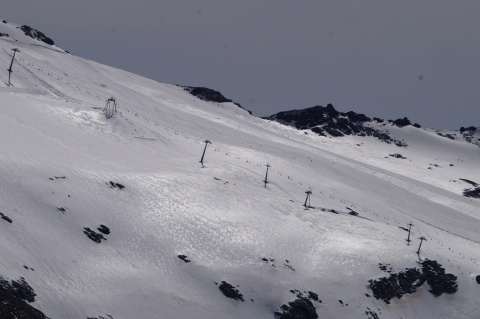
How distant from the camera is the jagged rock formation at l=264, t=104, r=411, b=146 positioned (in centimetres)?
12319

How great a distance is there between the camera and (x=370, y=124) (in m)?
136

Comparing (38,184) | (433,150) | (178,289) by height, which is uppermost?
(433,150)

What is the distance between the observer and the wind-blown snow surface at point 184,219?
128 feet

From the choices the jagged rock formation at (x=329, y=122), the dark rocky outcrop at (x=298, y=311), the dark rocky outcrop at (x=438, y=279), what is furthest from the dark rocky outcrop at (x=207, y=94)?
the dark rocky outcrop at (x=298, y=311)

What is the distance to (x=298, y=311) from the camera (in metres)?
42.6

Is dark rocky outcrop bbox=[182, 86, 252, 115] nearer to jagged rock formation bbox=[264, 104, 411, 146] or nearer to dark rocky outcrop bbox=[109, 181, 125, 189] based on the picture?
jagged rock formation bbox=[264, 104, 411, 146]

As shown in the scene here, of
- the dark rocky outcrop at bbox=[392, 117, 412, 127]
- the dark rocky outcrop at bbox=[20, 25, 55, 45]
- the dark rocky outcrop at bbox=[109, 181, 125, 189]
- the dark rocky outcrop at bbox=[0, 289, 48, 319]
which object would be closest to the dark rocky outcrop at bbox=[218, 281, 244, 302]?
the dark rocky outcrop at bbox=[109, 181, 125, 189]

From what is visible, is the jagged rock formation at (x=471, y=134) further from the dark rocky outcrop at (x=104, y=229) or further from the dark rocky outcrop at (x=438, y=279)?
the dark rocky outcrop at (x=104, y=229)

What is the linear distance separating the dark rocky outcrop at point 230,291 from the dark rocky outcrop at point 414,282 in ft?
32.8

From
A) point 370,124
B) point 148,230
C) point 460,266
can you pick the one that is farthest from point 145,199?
point 370,124

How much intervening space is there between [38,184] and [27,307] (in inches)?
587

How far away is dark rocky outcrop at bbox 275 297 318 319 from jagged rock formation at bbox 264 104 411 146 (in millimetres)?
77505

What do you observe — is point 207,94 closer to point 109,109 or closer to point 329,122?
point 329,122

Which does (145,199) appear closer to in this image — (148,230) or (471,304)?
(148,230)
